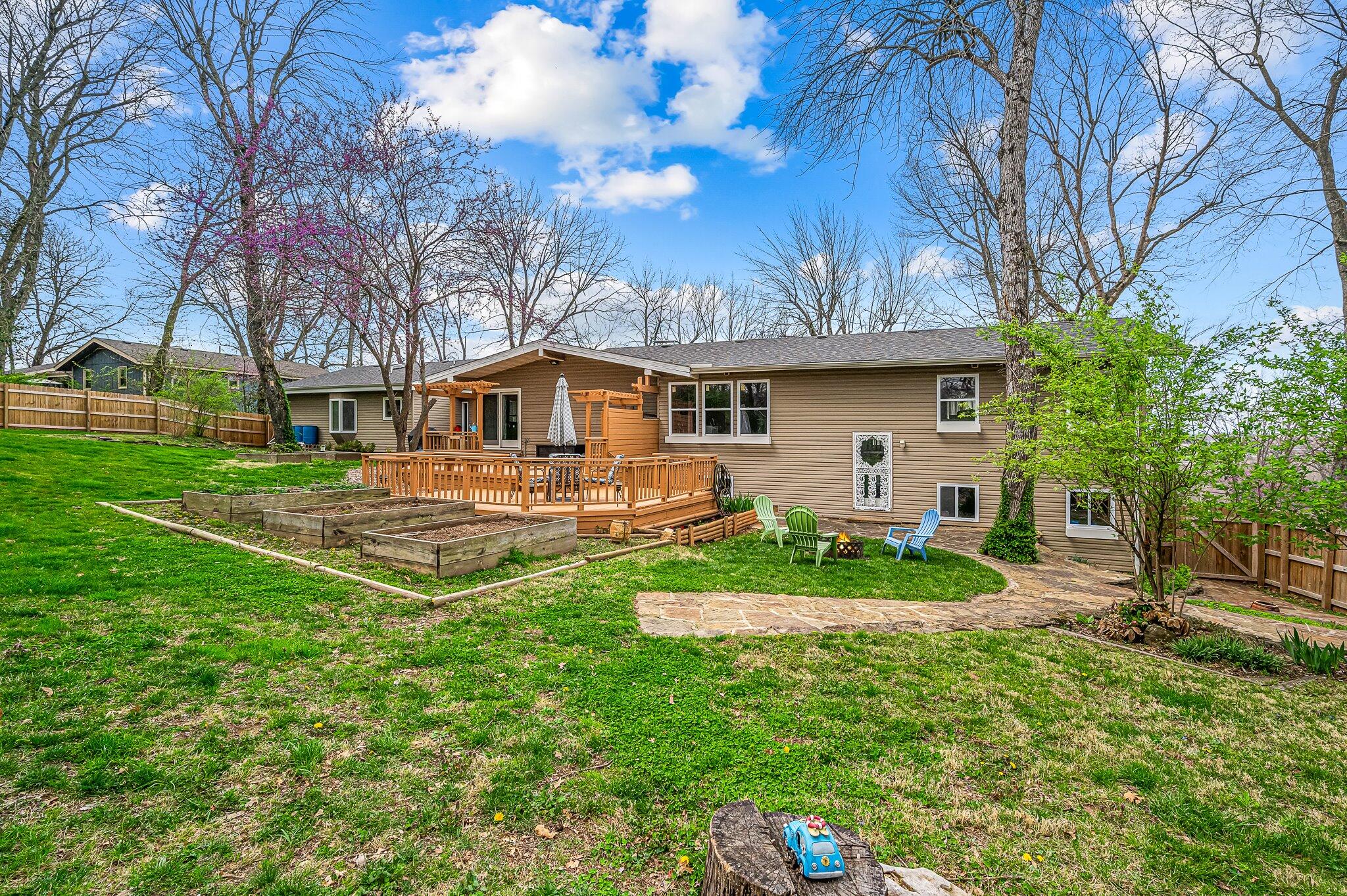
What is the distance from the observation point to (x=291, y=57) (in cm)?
1709

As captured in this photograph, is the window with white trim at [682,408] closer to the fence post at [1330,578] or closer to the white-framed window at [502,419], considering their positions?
the white-framed window at [502,419]

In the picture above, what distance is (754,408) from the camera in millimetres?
13547

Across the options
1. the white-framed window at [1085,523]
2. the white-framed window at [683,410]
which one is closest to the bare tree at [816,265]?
the white-framed window at [683,410]

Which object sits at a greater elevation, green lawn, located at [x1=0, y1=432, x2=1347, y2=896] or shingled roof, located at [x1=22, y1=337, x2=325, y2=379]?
shingled roof, located at [x1=22, y1=337, x2=325, y2=379]

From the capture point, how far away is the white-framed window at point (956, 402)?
463 inches

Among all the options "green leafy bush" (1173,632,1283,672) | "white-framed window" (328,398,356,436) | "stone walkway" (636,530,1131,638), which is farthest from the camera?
"white-framed window" (328,398,356,436)

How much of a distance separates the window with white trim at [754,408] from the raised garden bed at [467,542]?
240 inches

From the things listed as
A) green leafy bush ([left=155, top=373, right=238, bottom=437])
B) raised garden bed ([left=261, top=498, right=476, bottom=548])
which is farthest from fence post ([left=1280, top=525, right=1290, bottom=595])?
green leafy bush ([left=155, top=373, right=238, bottom=437])

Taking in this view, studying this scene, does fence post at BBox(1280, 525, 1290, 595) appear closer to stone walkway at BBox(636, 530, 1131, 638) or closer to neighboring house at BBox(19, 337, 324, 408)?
stone walkway at BBox(636, 530, 1131, 638)

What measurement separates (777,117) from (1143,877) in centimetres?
1030

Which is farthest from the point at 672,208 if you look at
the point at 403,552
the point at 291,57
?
the point at 403,552

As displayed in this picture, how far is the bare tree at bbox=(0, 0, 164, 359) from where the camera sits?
1377 centimetres

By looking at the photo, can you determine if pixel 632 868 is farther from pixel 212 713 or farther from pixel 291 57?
pixel 291 57

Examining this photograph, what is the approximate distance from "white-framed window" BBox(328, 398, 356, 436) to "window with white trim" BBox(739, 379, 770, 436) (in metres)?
14.3
